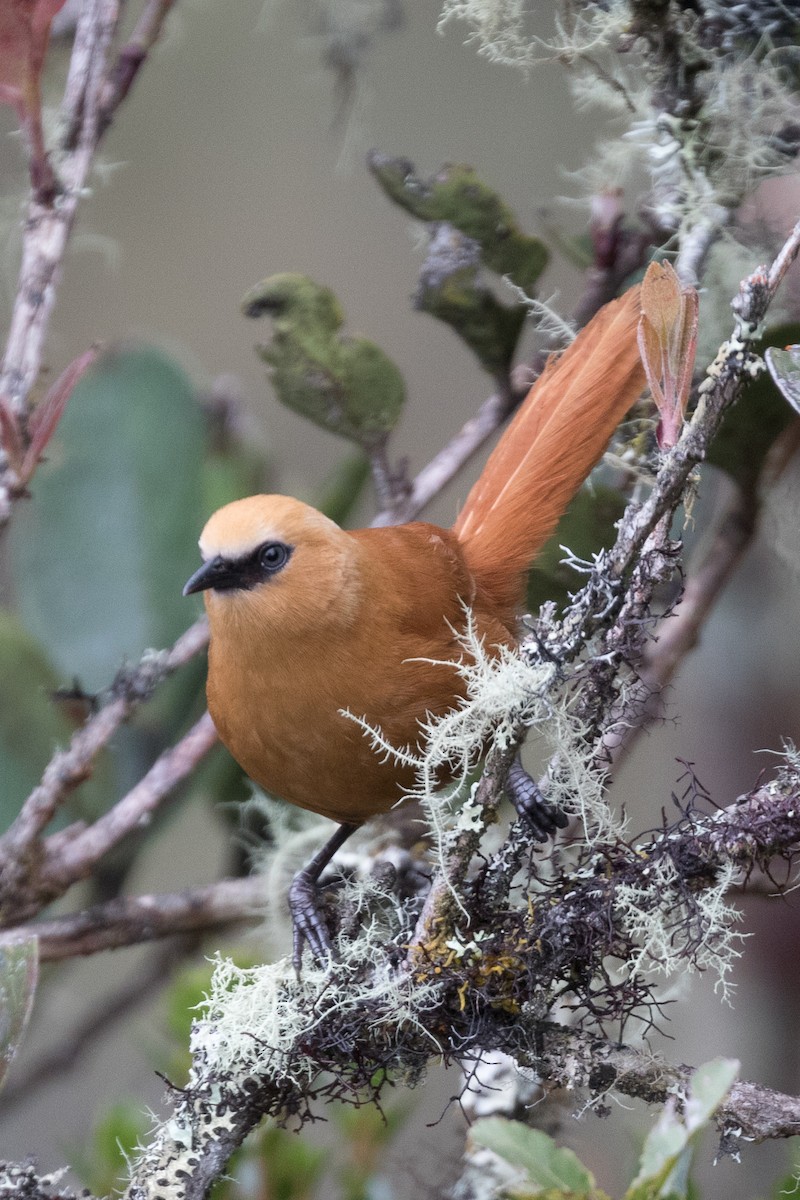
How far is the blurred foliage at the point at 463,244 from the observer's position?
0.94 meters

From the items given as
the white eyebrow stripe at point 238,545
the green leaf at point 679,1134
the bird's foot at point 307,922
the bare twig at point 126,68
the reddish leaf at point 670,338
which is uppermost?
the bare twig at point 126,68

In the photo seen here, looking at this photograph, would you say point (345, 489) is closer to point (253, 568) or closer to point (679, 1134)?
point (253, 568)

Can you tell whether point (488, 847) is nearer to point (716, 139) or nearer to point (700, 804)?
point (700, 804)

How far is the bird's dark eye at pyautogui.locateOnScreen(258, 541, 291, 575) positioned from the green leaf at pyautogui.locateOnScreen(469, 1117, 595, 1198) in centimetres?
47

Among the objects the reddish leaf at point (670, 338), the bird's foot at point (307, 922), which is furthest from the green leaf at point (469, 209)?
the bird's foot at point (307, 922)

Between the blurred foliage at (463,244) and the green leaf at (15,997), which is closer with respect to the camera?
the green leaf at (15,997)

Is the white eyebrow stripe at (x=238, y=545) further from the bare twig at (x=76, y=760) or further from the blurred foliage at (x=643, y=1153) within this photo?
the blurred foliage at (x=643, y=1153)

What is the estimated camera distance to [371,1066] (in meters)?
0.68

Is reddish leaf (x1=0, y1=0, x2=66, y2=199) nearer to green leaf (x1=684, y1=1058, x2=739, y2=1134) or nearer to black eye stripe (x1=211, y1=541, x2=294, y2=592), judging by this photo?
black eye stripe (x1=211, y1=541, x2=294, y2=592)

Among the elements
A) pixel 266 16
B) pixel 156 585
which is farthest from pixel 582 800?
pixel 266 16

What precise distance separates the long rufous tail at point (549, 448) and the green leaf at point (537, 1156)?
57cm

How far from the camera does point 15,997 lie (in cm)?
68

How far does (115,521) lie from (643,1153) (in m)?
0.84

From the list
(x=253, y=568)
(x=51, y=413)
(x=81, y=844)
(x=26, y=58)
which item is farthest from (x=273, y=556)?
(x=26, y=58)
